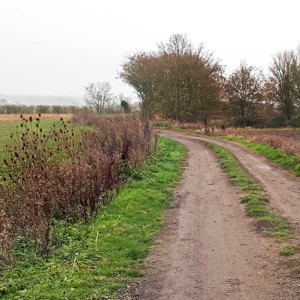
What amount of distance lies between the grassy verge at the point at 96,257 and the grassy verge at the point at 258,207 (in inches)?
88.4

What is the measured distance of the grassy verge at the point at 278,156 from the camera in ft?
56.5

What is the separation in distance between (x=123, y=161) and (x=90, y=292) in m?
9.21

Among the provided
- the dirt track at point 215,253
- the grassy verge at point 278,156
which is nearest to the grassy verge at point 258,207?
the dirt track at point 215,253

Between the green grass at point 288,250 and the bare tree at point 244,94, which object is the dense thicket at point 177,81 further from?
the green grass at point 288,250

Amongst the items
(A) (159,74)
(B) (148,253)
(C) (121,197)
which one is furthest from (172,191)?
(A) (159,74)

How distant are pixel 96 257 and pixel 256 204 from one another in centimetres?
510

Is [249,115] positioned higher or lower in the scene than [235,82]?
lower

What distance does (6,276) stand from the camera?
6.37 m

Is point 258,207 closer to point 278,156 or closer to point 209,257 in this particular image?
point 209,257

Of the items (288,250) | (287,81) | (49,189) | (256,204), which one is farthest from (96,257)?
(287,81)

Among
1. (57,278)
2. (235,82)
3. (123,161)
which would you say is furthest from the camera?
(235,82)

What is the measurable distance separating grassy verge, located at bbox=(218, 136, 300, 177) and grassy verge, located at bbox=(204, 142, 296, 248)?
6.78ft

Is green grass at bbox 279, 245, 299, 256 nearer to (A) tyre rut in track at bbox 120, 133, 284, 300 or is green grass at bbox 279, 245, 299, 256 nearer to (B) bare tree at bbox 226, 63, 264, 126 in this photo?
(A) tyre rut in track at bbox 120, 133, 284, 300

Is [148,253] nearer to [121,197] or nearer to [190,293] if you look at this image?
[190,293]
